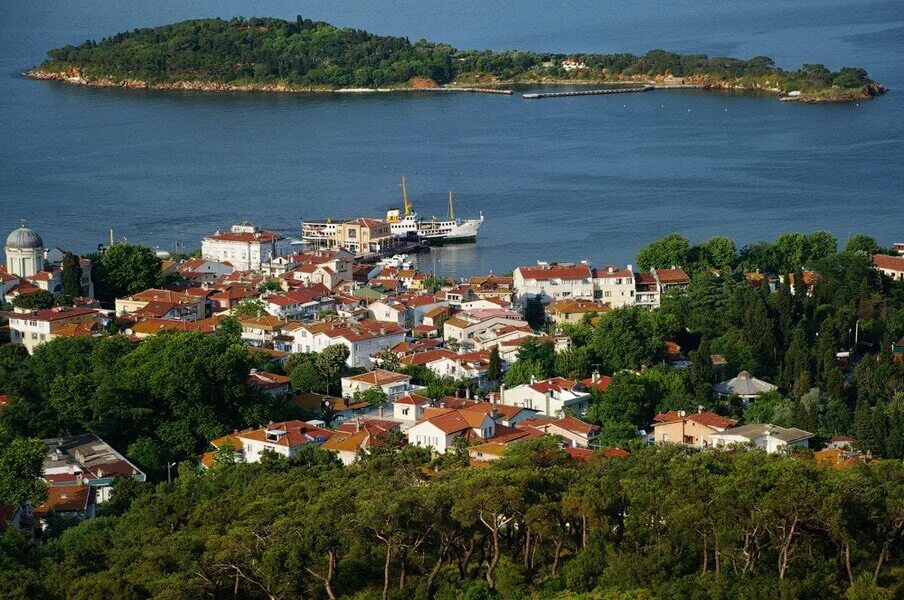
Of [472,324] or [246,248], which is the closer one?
[472,324]

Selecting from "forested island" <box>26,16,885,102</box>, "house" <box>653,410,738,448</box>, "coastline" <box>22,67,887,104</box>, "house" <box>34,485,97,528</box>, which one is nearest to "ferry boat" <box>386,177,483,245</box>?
"house" <box>653,410,738,448</box>

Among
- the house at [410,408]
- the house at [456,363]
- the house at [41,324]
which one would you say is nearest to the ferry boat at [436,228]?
the house at [41,324]

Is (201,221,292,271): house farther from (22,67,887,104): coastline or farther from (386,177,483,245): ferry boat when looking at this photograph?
(22,67,887,104): coastline

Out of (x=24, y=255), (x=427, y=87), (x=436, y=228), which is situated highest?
(x=427, y=87)

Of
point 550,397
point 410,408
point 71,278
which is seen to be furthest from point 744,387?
point 71,278

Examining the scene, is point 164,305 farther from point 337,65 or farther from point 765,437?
point 337,65

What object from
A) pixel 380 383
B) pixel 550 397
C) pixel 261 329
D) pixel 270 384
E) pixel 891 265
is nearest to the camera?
pixel 550 397

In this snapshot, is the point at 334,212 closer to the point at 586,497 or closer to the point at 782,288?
the point at 782,288
